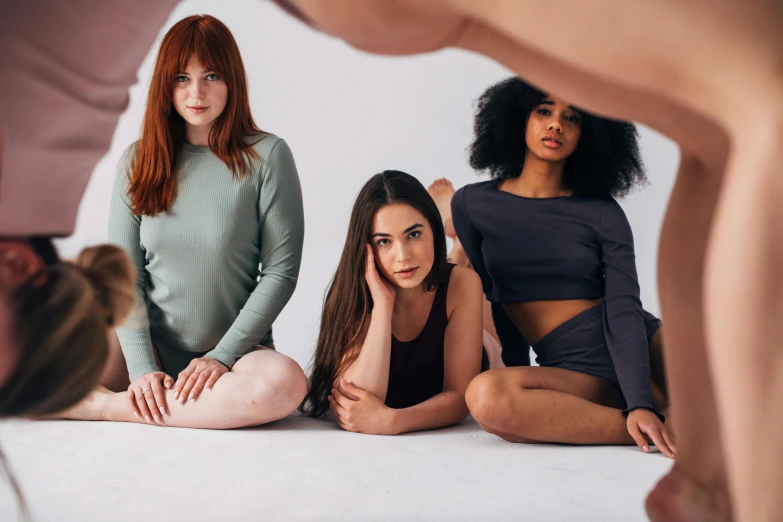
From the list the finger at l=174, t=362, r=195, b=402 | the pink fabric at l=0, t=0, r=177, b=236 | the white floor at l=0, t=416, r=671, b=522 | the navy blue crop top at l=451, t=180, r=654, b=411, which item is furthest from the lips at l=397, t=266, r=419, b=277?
the pink fabric at l=0, t=0, r=177, b=236

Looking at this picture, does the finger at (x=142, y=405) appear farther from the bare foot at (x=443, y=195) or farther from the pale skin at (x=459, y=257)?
the bare foot at (x=443, y=195)

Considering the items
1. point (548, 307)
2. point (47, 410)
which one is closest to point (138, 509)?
point (47, 410)

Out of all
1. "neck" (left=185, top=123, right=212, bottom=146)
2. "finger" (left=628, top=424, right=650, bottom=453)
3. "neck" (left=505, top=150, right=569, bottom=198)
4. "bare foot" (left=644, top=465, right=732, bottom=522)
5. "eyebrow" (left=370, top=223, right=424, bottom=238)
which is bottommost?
"finger" (left=628, top=424, right=650, bottom=453)

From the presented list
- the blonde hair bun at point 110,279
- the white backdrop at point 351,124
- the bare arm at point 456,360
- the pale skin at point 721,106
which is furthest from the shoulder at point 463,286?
the pale skin at point 721,106

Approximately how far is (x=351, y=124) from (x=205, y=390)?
2.86 feet

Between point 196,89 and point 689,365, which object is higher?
point 196,89

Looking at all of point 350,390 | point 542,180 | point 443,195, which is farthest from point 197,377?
point 443,195

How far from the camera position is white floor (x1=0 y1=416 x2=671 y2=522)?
0.82 meters

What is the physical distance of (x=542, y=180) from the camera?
134 cm

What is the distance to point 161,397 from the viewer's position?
4.13 feet

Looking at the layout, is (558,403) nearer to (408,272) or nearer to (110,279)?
(408,272)

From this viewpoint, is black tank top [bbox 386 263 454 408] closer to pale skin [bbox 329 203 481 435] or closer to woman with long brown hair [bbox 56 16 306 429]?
pale skin [bbox 329 203 481 435]

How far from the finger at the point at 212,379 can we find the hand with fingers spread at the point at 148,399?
70 mm

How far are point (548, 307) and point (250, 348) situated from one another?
0.46 metres
